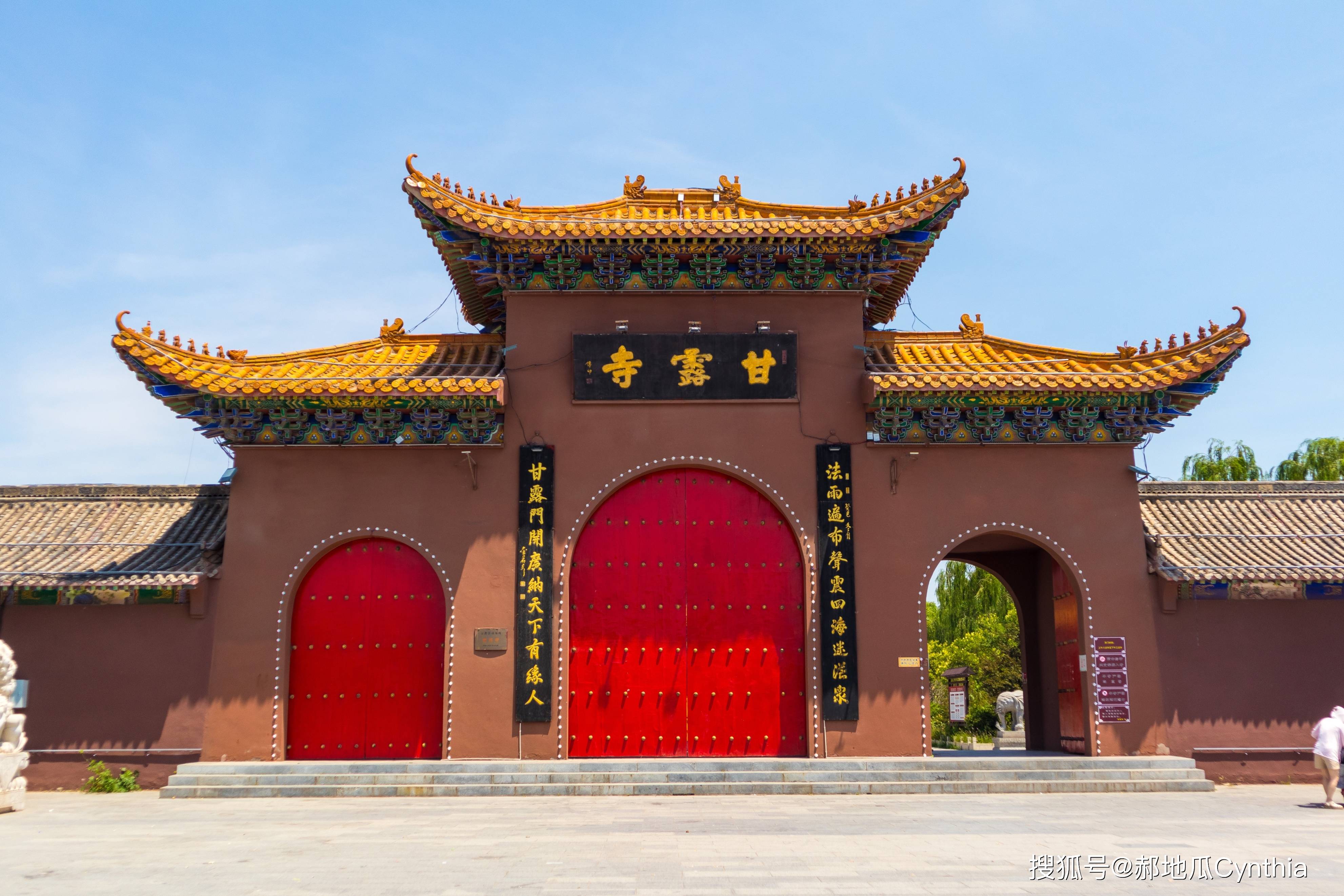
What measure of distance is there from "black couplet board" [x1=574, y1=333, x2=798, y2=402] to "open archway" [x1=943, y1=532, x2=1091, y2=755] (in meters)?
2.83

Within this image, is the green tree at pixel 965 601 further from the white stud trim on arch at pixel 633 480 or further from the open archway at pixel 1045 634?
the white stud trim on arch at pixel 633 480

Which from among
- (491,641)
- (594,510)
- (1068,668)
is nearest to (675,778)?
(491,641)

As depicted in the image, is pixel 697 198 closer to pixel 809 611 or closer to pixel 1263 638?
pixel 809 611

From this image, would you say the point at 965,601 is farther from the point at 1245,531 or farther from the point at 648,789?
the point at 648,789

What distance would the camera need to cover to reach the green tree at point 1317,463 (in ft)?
71.7

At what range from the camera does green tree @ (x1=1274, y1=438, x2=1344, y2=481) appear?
21.8 meters

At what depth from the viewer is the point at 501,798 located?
10211 mm

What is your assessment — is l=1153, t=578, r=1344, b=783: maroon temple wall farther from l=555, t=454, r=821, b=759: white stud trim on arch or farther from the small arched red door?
the small arched red door

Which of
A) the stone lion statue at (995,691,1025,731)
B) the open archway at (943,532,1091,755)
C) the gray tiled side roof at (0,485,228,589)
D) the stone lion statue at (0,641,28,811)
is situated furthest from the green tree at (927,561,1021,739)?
the stone lion statue at (0,641,28,811)

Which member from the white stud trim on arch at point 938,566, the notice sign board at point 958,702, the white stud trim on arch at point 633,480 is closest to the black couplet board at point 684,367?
the white stud trim on arch at point 633,480

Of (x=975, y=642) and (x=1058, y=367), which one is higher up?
(x=1058, y=367)

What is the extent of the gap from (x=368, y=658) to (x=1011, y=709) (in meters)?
12.8

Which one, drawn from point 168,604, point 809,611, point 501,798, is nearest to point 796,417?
point 809,611

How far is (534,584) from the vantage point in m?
11.5
